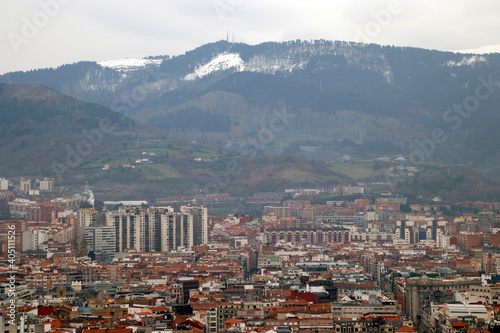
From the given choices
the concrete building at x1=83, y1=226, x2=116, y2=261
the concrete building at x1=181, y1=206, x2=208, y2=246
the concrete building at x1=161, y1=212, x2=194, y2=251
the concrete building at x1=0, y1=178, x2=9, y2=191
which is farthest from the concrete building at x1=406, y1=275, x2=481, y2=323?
the concrete building at x1=0, y1=178, x2=9, y2=191

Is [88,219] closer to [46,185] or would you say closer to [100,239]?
[100,239]

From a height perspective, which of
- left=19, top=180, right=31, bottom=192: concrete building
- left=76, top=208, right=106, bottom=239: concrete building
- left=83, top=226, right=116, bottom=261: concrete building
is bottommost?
left=83, top=226, right=116, bottom=261: concrete building

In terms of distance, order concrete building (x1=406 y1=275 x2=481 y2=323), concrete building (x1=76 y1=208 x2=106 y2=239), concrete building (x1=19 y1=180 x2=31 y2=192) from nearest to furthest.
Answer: concrete building (x1=406 y1=275 x2=481 y2=323), concrete building (x1=76 y1=208 x2=106 y2=239), concrete building (x1=19 y1=180 x2=31 y2=192)

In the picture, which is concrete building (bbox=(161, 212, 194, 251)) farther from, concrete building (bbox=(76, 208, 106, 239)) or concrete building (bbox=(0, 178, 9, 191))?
concrete building (bbox=(0, 178, 9, 191))

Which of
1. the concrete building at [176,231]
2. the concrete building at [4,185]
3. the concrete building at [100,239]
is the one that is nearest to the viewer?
the concrete building at [100,239]

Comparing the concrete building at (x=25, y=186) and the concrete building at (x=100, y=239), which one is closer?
the concrete building at (x=100, y=239)

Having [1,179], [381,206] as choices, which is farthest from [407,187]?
[1,179]

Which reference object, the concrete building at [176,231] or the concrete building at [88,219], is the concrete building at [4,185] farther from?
the concrete building at [176,231]

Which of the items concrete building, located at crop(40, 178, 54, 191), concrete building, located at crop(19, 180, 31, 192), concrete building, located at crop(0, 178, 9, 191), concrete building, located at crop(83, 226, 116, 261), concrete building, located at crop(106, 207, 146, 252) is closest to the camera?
concrete building, located at crop(83, 226, 116, 261)

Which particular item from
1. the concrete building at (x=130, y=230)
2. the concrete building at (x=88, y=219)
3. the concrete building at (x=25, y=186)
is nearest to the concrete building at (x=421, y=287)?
the concrete building at (x=130, y=230)

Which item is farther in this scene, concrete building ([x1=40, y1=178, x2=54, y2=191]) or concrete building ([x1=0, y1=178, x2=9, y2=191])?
concrete building ([x1=40, y1=178, x2=54, y2=191])

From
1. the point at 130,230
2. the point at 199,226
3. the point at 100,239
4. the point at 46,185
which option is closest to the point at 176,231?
the point at 130,230

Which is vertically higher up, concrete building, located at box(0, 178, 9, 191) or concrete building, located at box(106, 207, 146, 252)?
concrete building, located at box(0, 178, 9, 191)

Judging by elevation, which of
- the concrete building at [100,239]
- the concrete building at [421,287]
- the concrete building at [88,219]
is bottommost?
the concrete building at [421,287]
